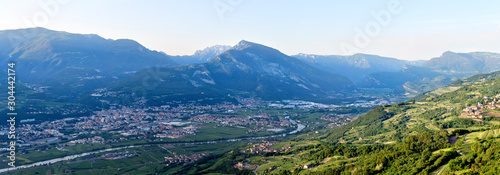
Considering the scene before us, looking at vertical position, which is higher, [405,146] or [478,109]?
[478,109]

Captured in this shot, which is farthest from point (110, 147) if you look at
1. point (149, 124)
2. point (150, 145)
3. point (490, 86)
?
point (490, 86)

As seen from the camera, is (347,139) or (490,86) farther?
(490,86)

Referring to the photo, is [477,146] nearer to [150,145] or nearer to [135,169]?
[135,169]

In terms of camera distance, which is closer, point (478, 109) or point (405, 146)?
point (405, 146)

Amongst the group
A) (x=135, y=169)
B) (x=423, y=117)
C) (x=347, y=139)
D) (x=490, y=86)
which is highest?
(x=490, y=86)

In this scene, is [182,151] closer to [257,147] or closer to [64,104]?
[257,147]

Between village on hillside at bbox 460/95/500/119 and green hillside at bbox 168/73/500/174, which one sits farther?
village on hillside at bbox 460/95/500/119

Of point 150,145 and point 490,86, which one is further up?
point 490,86

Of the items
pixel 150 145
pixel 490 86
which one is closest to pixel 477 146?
pixel 150 145

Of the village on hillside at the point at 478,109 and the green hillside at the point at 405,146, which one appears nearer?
the green hillside at the point at 405,146

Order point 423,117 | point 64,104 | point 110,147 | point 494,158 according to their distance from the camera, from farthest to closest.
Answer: point 64,104
point 110,147
point 423,117
point 494,158

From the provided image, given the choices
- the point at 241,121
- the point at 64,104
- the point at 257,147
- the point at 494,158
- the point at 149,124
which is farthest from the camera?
the point at 64,104
